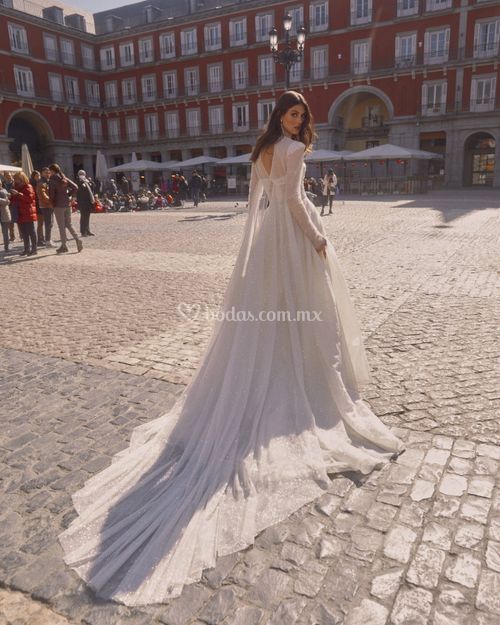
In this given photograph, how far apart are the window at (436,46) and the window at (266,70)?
10201mm

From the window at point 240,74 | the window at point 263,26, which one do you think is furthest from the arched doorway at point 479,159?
the window at point 240,74

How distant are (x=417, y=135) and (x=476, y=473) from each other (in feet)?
103

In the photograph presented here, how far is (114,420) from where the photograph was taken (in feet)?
10.6

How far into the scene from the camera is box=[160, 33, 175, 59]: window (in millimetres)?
37875

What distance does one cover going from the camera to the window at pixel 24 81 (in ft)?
114

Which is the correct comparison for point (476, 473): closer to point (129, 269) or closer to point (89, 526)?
point (89, 526)

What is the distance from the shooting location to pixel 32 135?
3769cm

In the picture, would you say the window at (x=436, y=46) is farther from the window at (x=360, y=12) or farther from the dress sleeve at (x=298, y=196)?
the dress sleeve at (x=298, y=196)

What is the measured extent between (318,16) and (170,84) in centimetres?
1256

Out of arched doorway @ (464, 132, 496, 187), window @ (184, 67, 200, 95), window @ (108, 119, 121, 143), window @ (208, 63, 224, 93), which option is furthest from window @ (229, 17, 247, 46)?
arched doorway @ (464, 132, 496, 187)

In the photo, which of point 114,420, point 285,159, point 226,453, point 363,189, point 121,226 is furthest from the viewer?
point 363,189

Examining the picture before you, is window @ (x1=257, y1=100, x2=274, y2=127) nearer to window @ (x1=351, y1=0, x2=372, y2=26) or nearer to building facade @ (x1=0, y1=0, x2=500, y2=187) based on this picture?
building facade @ (x1=0, y1=0, x2=500, y2=187)

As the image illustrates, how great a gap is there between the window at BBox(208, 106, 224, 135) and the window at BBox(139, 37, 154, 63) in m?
6.67

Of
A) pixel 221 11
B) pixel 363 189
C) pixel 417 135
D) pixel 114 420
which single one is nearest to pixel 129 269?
pixel 114 420
